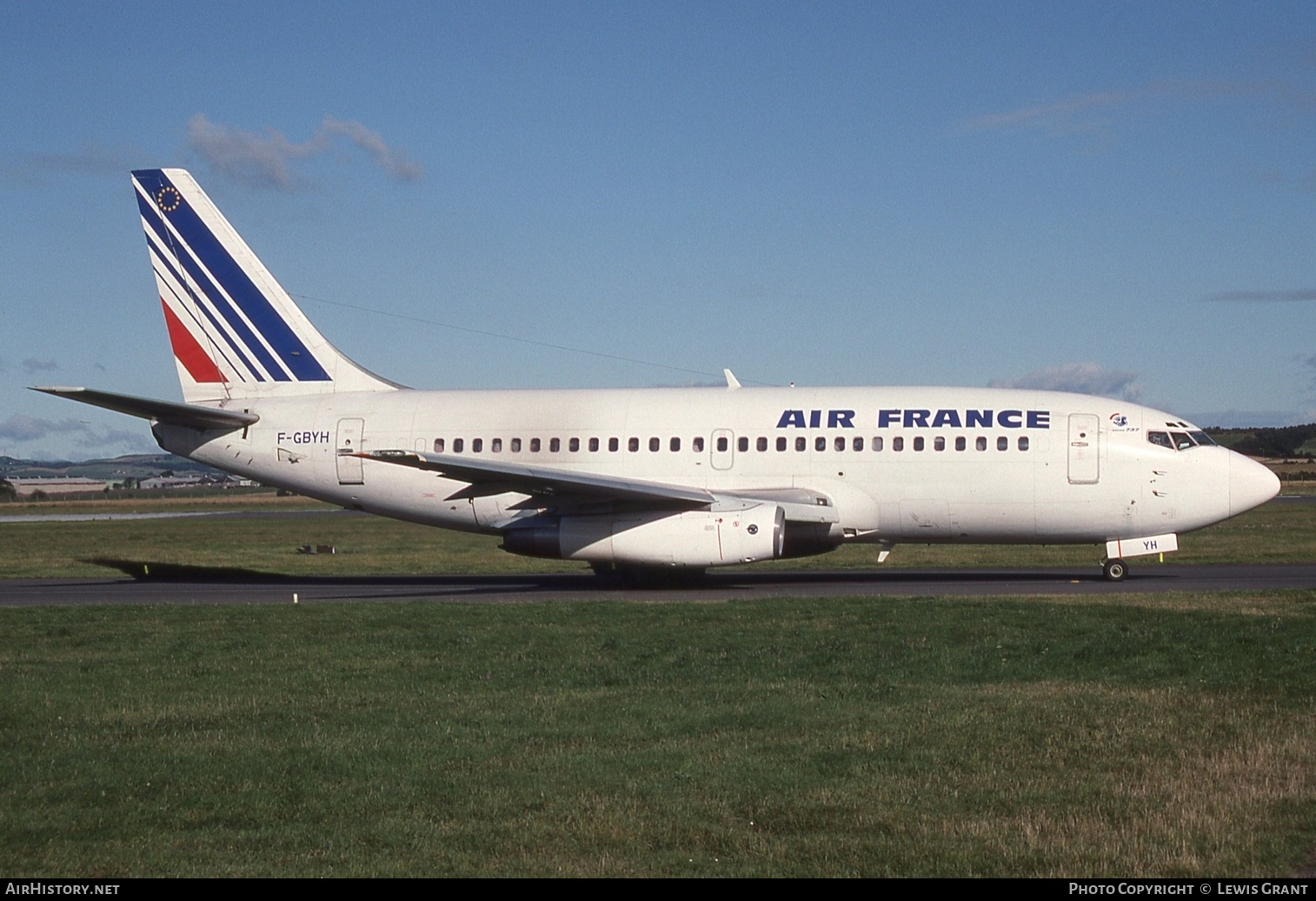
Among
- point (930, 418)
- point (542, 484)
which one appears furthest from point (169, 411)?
point (930, 418)

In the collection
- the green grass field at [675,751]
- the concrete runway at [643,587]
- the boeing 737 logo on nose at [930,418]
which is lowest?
the green grass field at [675,751]

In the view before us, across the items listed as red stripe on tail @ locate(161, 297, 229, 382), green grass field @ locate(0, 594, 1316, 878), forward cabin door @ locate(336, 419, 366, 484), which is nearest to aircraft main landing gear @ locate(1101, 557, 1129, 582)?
green grass field @ locate(0, 594, 1316, 878)

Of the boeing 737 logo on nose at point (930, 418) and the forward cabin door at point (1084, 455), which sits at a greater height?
the boeing 737 logo on nose at point (930, 418)

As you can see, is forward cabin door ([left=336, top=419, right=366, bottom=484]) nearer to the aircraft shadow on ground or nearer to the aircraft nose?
the aircraft shadow on ground

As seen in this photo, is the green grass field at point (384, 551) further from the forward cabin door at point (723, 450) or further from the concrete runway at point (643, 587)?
the forward cabin door at point (723, 450)

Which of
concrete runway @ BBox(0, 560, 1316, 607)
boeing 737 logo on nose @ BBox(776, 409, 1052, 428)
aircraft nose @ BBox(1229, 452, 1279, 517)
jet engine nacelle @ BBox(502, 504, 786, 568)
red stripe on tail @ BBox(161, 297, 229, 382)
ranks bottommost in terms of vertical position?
concrete runway @ BBox(0, 560, 1316, 607)

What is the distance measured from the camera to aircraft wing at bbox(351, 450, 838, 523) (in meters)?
23.9

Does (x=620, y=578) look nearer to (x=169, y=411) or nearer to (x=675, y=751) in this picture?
(x=169, y=411)

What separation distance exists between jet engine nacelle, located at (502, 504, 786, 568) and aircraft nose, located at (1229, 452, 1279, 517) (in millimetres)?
8443

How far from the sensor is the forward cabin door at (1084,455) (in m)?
25.0

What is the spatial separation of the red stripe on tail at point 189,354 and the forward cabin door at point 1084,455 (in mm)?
18492

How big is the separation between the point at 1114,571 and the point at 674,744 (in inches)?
687

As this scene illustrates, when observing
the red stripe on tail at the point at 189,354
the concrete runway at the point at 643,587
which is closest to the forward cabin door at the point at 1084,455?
the concrete runway at the point at 643,587
